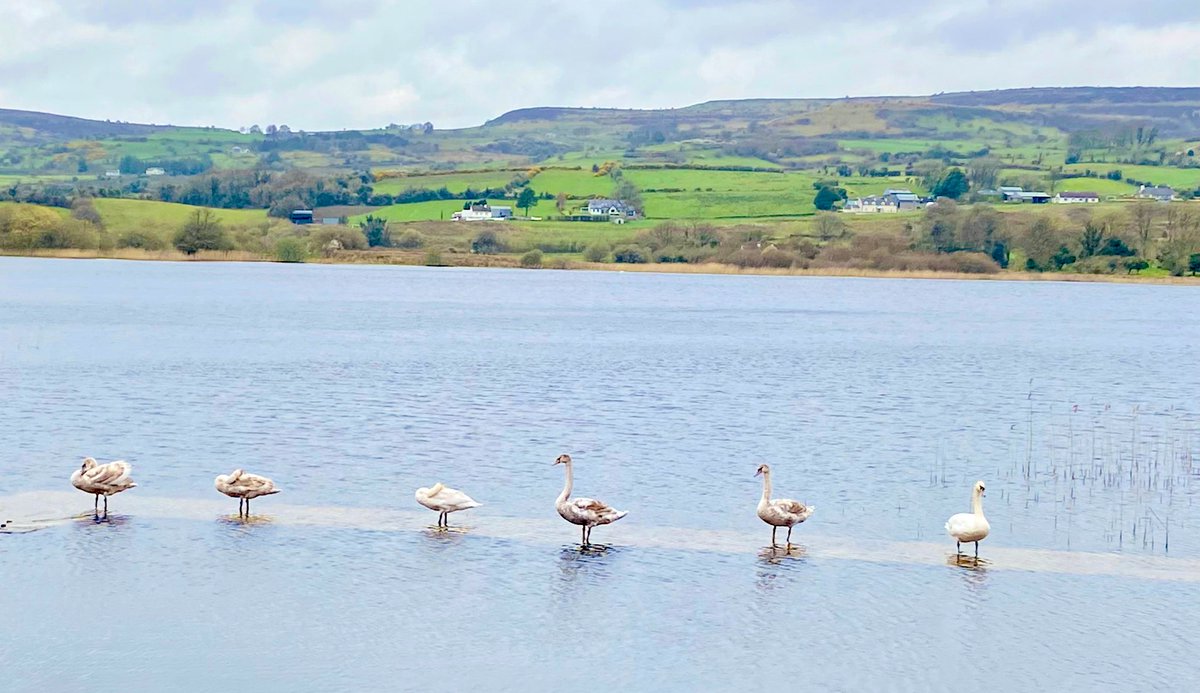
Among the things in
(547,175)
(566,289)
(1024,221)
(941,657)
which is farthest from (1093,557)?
(547,175)

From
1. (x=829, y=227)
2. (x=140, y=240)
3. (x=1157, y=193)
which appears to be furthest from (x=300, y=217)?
(x=1157, y=193)

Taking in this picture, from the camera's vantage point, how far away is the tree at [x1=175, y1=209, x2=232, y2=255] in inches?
4259

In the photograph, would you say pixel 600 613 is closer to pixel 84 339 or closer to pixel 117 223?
pixel 84 339

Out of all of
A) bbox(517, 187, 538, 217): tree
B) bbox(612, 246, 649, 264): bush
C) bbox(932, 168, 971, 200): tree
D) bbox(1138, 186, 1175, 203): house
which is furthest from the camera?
bbox(932, 168, 971, 200): tree

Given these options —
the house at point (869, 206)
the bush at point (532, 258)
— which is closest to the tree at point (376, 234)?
the bush at point (532, 258)

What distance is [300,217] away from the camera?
130750 millimetres

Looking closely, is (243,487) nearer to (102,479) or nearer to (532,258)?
(102,479)

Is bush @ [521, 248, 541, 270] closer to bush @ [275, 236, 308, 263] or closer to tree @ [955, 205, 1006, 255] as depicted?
bush @ [275, 236, 308, 263]

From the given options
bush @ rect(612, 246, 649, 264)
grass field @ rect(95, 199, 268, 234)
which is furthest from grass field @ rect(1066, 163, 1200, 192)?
grass field @ rect(95, 199, 268, 234)

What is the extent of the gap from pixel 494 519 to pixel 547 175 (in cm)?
13782

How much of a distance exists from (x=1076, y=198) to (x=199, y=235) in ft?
264

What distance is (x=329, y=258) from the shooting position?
116 m

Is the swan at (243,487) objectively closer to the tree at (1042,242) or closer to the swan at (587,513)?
the swan at (587,513)

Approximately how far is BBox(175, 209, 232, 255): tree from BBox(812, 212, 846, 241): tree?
4499 cm
